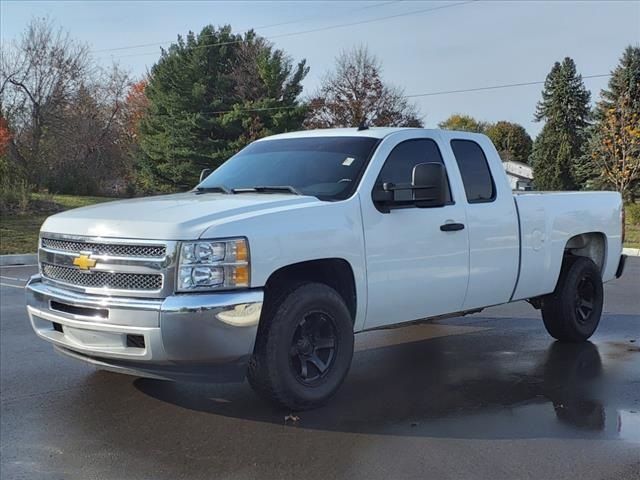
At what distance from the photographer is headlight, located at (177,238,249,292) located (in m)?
4.26

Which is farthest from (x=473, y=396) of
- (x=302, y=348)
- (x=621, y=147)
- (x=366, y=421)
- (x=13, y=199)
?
(x=621, y=147)

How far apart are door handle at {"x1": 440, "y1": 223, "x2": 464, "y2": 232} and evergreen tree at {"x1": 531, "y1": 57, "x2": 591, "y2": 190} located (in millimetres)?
44117

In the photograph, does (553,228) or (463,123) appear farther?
(463,123)

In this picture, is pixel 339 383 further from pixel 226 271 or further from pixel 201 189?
pixel 201 189

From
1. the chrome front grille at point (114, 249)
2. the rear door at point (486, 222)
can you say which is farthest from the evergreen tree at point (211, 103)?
the chrome front grille at point (114, 249)

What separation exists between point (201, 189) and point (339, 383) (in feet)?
6.71

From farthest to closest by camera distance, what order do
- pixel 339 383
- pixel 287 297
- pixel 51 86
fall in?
pixel 51 86 < pixel 339 383 < pixel 287 297

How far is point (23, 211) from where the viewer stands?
22.2 metres

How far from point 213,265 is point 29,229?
17110 millimetres

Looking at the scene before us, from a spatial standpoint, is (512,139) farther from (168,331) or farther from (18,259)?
(168,331)

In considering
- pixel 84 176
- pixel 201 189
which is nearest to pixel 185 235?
pixel 201 189

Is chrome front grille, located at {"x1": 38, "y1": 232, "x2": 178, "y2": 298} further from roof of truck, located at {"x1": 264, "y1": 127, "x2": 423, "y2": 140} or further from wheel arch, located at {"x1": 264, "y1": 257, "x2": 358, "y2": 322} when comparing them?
roof of truck, located at {"x1": 264, "y1": 127, "x2": 423, "y2": 140}

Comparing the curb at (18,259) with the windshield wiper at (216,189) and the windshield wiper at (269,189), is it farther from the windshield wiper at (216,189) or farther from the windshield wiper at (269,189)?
the windshield wiper at (269,189)

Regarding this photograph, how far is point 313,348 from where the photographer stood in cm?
491
